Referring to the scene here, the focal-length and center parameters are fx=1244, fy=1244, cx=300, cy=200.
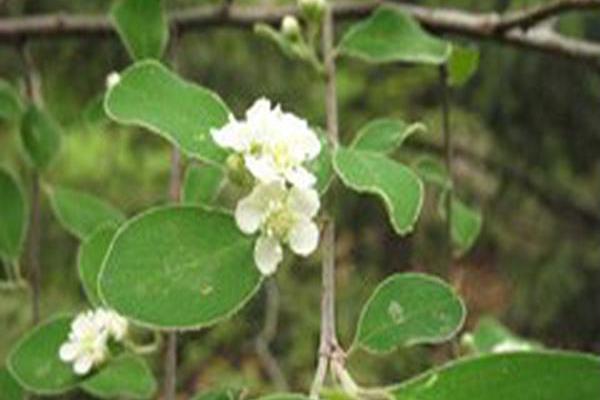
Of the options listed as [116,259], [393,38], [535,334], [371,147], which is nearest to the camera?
[116,259]

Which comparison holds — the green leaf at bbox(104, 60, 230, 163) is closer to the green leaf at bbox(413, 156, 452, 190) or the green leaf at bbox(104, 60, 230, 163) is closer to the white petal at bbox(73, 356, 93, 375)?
the white petal at bbox(73, 356, 93, 375)

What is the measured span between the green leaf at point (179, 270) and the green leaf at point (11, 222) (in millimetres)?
416

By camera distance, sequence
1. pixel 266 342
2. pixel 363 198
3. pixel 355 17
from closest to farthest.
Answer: pixel 355 17, pixel 266 342, pixel 363 198

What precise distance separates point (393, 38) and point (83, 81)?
119 centimetres

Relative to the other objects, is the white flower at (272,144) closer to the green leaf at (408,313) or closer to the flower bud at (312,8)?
the green leaf at (408,313)

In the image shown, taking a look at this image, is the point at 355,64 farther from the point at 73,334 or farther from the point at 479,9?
the point at 73,334

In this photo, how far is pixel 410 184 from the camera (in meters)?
0.70

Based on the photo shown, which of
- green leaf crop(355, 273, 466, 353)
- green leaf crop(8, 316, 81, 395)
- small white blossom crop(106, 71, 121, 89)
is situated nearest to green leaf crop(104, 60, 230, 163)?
small white blossom crop(106, 71, 121, 89)

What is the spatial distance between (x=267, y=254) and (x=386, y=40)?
1.09 feet

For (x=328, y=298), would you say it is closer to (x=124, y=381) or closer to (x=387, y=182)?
(x=387, y=182)

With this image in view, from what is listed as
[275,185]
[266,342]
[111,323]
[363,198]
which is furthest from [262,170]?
[363,198]

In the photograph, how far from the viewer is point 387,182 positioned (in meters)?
0.69

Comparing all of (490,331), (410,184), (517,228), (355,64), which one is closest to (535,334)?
(517,228)

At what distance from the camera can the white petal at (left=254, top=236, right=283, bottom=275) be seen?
25.9 inches
